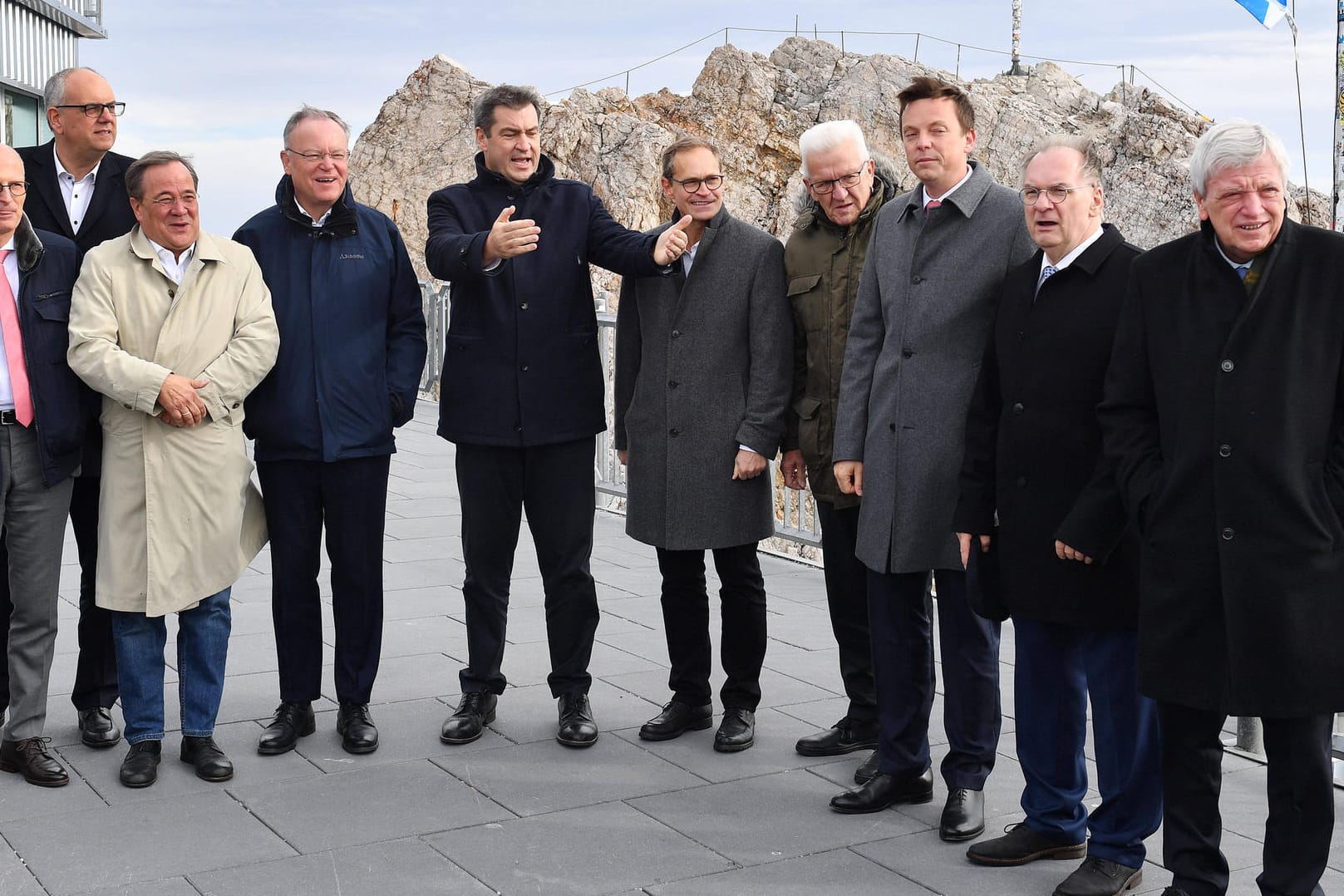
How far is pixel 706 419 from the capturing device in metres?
4.55

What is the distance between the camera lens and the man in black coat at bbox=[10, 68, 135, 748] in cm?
454

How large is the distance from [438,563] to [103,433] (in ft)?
11.0

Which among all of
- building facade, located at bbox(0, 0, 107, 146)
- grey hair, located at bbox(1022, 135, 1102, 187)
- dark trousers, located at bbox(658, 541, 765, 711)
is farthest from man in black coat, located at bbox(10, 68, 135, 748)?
building facade, located at bbox(0, 0, 107, 146)

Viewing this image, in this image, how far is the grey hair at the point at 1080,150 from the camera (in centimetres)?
346

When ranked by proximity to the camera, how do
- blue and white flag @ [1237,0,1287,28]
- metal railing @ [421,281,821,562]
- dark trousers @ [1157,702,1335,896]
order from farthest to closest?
metal railing @ [421,281,821,562], blue and white flag @ [1237,0,1287,28], dark trousers @ [1157,702,1335,896]

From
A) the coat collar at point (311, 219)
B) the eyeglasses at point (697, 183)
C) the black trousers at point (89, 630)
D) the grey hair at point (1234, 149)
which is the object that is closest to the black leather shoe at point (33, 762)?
the black trousers at point (89, 630)

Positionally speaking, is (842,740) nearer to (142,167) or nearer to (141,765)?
(141,765)

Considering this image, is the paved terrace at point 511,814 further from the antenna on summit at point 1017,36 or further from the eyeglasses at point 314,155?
the antenna on summit at point 1017,36

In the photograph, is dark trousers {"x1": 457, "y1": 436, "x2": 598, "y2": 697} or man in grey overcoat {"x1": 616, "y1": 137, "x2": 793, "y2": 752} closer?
man in grey overcoat {"x1": 616, "y1": 137, "x2": 793, "y2": 752}

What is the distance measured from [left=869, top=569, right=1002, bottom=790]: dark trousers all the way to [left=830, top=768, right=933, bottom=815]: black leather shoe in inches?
1.1

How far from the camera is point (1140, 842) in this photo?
140 inches

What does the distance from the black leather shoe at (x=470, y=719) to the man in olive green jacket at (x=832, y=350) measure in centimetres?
107

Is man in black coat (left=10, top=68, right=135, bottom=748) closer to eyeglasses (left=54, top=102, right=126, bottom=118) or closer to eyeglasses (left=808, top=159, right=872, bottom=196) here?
eyeglasses (left=54, top=102, right=126, bottom=118)

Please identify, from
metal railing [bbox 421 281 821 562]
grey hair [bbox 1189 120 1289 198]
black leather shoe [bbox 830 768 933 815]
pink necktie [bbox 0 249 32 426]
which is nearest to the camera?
grey hair [bbox 1189 120 1289 198]
